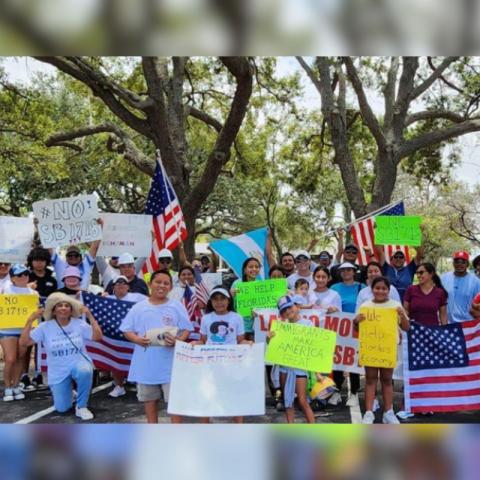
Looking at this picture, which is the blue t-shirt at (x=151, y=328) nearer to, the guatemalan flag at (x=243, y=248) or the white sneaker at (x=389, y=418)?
the white sneaker at (x=389, y=418)

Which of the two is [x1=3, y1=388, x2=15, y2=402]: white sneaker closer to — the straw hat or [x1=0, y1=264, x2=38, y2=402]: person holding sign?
[x1=0, y1=264, x2=38, y2=402]: person holding sign

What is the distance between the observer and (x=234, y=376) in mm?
4633

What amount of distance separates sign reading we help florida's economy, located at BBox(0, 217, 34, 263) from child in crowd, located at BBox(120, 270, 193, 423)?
2.72 meters

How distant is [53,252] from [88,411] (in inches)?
82.9

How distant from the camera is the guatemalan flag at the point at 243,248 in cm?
798

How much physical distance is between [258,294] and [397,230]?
319 centimetres

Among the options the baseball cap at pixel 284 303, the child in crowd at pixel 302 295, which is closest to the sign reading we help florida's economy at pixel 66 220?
the child in crowd at pixel 302 295

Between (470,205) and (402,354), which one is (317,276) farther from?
(470,205)

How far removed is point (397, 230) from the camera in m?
8.55

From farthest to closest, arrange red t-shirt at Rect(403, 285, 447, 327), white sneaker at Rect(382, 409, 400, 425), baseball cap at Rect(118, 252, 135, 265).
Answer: baseball cap at Rect(118, 252, 135, 265), red t-shirt at Rect(403, 285, 447, 327), white sneaker at Rect(382, 409, 400, 425)

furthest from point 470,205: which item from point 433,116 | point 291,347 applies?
point 291,347

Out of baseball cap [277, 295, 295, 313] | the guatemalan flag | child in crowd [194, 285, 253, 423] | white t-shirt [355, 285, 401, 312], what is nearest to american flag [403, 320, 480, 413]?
white t-shirt [355, 285, 401, 312]

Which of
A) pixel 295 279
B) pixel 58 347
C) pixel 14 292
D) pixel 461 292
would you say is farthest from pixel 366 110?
pixel 58 347

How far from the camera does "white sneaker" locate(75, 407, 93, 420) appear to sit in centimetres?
590
